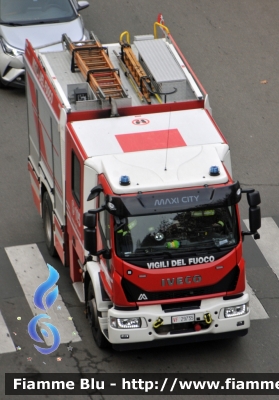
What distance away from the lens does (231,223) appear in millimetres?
12375

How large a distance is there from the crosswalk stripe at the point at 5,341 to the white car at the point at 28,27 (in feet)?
25.5

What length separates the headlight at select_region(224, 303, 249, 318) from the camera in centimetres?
1262

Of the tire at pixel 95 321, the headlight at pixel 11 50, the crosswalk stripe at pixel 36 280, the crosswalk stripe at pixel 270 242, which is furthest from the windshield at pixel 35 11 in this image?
the tire at pixel 95 321

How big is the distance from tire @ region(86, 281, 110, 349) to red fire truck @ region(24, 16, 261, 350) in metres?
0.02

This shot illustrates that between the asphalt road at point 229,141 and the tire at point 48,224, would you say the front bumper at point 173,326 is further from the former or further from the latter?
the tire at point 48,224

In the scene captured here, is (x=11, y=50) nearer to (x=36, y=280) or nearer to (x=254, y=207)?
(x=36, y=280)

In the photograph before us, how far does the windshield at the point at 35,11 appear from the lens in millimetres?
20719

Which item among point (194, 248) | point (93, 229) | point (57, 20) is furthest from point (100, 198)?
point (57, 20)

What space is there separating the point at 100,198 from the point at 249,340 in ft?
10.2

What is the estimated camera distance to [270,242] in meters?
16.0

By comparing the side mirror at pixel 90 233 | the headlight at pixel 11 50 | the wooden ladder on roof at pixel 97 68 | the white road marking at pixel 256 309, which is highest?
the wooden ladder on roof at pixel 97 68

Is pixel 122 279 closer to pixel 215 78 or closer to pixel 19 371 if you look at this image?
pixel 19 371

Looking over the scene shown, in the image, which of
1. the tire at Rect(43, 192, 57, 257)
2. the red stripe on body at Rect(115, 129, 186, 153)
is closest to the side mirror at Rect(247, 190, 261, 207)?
the red stripe on body at Rect(115, 129, 186, 153)

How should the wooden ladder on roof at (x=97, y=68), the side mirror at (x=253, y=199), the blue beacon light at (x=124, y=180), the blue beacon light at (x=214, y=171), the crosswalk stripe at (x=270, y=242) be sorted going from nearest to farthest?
the blue beacon light at (x=124, y=180), the blue beacon light at (x=214, y=171), the side mirror at (x=253, y=199), the wooden ladder on roof at (x=97, y=68), the crosswalk stripe at (x=270, y=242)
